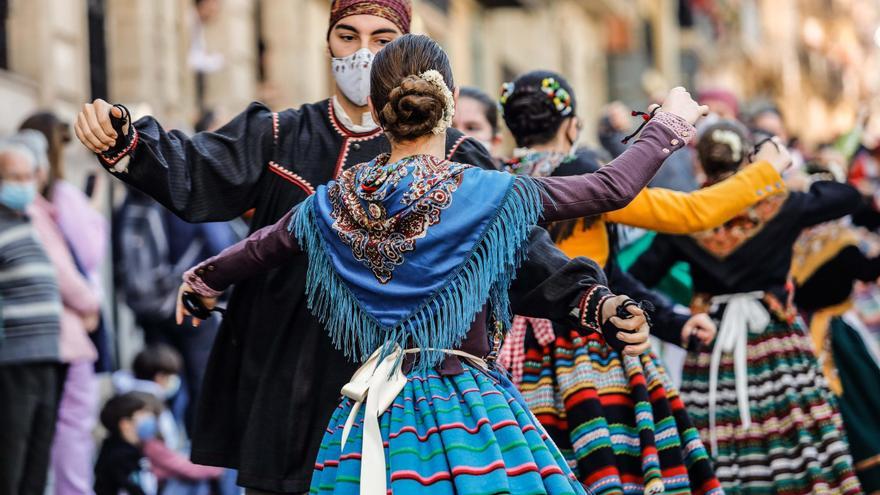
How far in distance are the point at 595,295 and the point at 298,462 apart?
3.44 feet

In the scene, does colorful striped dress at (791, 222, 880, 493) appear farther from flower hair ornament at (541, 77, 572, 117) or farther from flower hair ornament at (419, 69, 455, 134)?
flower hair ornament at (419, 69, 455, 134)

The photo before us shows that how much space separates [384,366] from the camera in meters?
4.36

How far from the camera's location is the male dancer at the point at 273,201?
4.89 m

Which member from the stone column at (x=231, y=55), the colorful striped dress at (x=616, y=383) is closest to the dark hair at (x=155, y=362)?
the colorful striped dress at (x=616, y=383)

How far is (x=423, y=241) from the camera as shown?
14.2 feet

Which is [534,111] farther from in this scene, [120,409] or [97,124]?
[120,409]

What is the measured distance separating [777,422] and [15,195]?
3.33 metres

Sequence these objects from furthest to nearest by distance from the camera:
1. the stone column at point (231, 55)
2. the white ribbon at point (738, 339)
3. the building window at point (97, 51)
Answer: the stone column at point (231, 55)
the building window at point (97, 51)
the white ribbon at point (738, 339)

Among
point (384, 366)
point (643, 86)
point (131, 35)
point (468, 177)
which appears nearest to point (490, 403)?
point (384, 366)

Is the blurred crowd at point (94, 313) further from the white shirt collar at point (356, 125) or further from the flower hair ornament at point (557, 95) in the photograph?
the white shirt collar at point (356, 125)

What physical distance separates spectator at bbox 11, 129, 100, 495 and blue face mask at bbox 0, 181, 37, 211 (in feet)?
0.76

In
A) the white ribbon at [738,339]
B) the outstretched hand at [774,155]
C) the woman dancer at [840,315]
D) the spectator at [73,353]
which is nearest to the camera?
the outstretched hand at [774,155]

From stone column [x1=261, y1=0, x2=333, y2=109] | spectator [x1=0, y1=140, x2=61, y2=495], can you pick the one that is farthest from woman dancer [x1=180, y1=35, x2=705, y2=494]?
stone column [x1=261, y1=0, x2=333, y2=109]

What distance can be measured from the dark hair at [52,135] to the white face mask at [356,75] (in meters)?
3.13
